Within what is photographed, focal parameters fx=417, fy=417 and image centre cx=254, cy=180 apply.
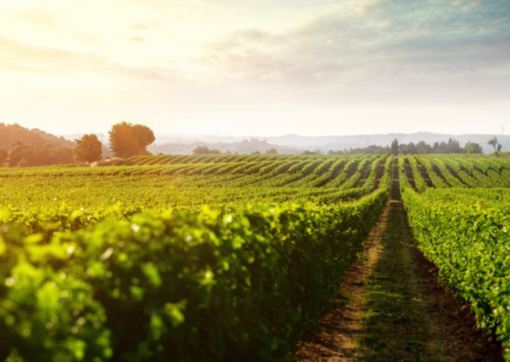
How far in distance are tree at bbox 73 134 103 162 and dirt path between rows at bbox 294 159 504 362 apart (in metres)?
131

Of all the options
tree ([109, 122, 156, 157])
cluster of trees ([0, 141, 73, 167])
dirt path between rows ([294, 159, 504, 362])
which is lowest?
dirt path between rows ([294, 159, 504, 362])

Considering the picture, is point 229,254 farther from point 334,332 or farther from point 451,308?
point 451,308

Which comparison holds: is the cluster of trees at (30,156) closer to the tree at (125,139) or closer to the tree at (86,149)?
the tree at (86,149)

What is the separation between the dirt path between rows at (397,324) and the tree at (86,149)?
13071 centimetres

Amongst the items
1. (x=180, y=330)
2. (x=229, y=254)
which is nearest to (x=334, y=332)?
(x=229, y=254)

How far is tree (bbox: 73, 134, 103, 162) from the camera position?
13475 cm

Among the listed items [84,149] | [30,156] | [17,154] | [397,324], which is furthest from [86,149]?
[397,324]

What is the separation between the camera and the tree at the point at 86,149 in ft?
442

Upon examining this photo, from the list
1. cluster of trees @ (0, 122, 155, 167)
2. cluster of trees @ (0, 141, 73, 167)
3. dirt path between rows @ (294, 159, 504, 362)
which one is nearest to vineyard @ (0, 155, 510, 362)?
dirt path between rows @ (294, 159, 504, 362)

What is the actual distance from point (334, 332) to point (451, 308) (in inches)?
182

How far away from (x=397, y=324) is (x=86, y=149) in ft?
450

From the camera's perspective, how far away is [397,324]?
37.1ft

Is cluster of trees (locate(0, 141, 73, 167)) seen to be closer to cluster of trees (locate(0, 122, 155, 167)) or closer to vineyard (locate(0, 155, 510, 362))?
cluster of trees (locate(0, 122, 155, 167))

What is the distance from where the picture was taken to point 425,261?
21.6 metres
